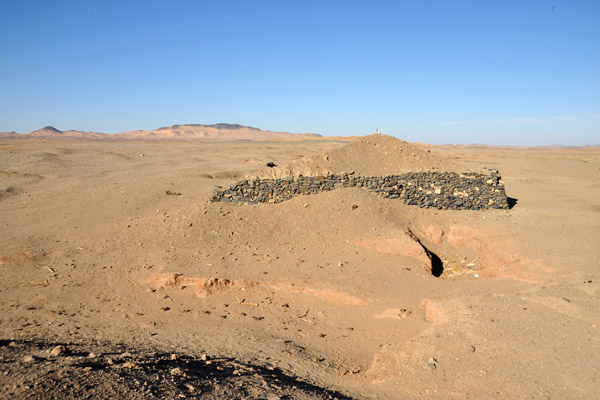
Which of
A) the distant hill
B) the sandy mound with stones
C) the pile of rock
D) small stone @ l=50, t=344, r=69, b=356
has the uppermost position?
the distant hill

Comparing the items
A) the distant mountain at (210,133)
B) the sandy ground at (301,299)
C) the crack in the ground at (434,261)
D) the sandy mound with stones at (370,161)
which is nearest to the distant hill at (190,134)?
the distant mountain at (210,133)

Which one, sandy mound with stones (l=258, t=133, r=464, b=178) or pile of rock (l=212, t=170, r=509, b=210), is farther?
sandy mound with stones (l=258, t=133, r=464, b=178)

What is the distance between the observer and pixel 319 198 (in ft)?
36.3

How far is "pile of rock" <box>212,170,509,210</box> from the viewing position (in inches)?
436

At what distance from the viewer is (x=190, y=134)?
409 feet

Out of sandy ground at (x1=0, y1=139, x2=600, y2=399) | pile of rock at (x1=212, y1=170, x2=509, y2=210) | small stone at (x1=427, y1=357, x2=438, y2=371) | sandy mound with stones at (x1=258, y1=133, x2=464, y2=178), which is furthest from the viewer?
sandy mound with stones at (x1=258, y1=133, x2=464, y2=178)

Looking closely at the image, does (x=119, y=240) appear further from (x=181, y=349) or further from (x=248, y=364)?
(x=248, y=364)

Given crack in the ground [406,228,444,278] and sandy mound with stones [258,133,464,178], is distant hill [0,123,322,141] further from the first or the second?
crack in the ground [406,228,444,278]

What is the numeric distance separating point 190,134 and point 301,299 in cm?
12436

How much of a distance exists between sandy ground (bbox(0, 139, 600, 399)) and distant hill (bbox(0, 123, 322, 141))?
10403cm

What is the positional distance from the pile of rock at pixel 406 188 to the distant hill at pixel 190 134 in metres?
104

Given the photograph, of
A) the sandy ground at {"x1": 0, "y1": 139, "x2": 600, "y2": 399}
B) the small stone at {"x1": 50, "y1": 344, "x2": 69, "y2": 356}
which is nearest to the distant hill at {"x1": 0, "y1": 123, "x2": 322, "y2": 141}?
the sandy ground at {"x1": 0, "y1": 139, "x2": 600, "y2": 399}

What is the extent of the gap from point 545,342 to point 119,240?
9.22 m

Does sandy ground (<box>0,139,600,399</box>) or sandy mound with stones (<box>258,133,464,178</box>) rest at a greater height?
sandy mound with stones (<box>258,133,464,178</box>)
